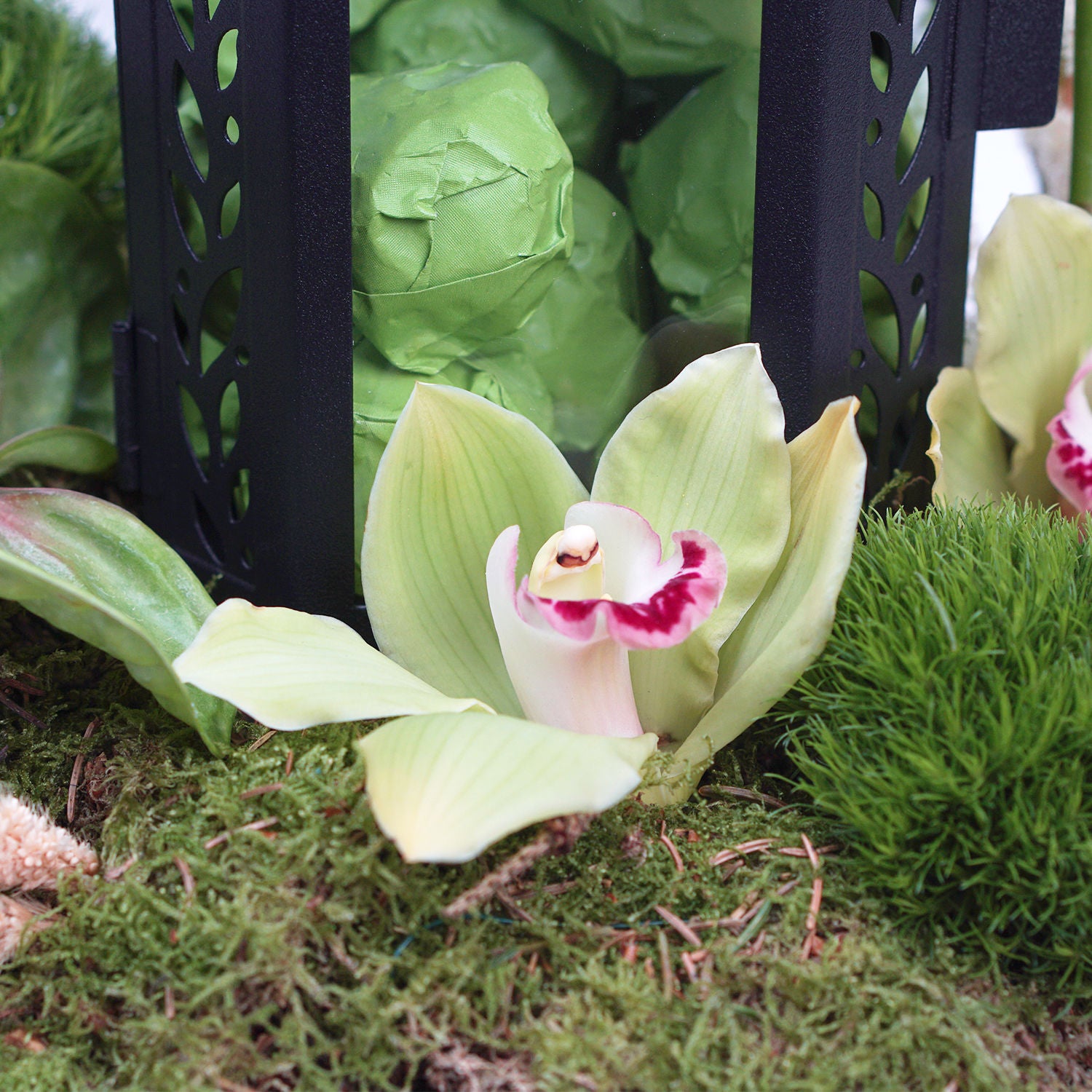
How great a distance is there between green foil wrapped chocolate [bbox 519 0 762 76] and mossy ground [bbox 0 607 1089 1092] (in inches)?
14.9

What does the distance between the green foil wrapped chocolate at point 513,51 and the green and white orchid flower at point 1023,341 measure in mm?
264

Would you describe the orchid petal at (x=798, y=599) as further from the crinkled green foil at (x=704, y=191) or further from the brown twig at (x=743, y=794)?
the crinkled green foil at (x=704, y=191)

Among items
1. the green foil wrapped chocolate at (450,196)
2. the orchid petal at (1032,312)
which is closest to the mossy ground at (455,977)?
the green foil wrapped chocolate at (450,196)

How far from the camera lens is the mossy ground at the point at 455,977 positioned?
0.35m

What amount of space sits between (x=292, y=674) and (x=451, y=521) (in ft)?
0.41

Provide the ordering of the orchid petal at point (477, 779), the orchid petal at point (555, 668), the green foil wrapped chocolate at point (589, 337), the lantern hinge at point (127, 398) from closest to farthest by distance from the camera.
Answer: the orchid petal at point (477, 779) < the orchid petal at point (555, 668) < the green foil wrapped chocolate at point (589, 337) < the lantern hinge at point (127, 398)

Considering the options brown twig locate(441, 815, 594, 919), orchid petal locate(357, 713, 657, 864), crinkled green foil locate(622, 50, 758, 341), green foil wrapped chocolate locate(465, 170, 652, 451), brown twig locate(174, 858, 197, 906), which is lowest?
brown twig locate(174, 858, 197, 906)

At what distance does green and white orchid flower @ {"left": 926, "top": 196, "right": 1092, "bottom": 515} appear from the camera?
0.64 m

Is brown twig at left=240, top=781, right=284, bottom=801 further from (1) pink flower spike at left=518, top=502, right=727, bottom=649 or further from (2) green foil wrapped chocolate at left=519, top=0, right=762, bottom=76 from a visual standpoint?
(2) green foil wrapped chocolate at left=519, top=0, right=762, bottom=76

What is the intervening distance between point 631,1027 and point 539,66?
45 centimetres

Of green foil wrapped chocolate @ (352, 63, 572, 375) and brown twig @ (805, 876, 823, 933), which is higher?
green foil wrapped chocolate @ (352, 63, 572, 375)

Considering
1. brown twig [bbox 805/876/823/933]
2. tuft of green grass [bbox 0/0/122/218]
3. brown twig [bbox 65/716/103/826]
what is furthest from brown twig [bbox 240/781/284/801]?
tuft of green grass [bbox 0/0/122/218]

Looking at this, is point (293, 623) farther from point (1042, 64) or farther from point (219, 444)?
point (1042, 64)

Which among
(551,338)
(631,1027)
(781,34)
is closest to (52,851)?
(631,1027)
